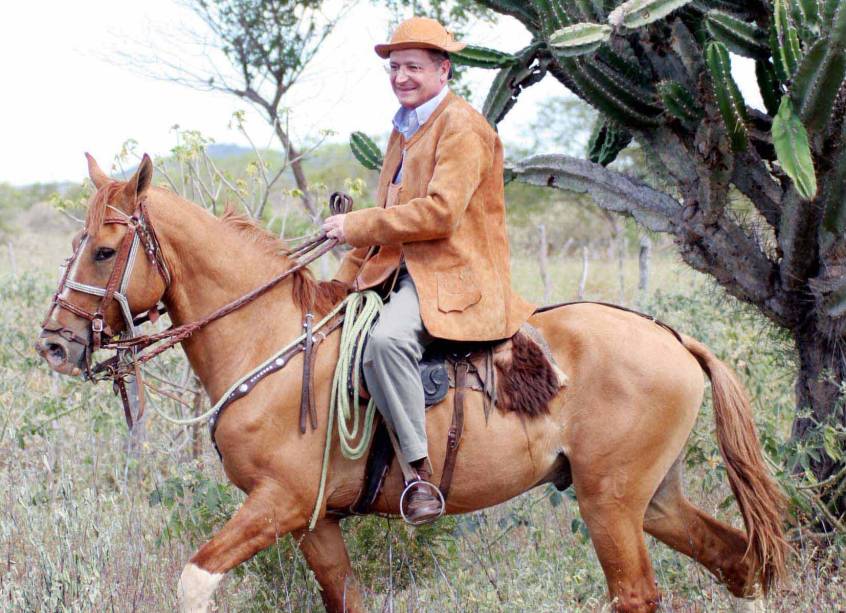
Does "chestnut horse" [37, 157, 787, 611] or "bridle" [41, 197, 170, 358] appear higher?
"bridle" [41, 197, 170, 358]

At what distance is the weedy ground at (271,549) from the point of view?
13.8 feet

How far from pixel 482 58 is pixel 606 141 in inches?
43.7

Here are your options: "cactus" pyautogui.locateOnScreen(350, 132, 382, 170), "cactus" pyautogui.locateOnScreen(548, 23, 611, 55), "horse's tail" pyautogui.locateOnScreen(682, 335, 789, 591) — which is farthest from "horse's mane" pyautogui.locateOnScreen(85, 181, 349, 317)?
"cactus" pyautogui.locateOnScreen(350, 132, 382, 170)

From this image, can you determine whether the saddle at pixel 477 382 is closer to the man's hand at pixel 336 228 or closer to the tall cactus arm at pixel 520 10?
the man's hand at pixel 336 228

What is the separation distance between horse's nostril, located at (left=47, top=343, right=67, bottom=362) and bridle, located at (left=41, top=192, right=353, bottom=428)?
52 millimetres

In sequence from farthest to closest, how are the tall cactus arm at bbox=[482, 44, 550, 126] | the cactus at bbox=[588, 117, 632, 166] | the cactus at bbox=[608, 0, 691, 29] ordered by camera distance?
1. the cactus at bbox=[588, 117, 632, 166]
2. the tall cactus arm at bbox=[482, 44, 550, 126]
3. the cactus at bbox=[608, 0, 691, 29]

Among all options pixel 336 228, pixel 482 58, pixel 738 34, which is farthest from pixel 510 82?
pixel 336 228

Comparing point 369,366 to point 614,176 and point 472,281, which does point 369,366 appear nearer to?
point 472,281

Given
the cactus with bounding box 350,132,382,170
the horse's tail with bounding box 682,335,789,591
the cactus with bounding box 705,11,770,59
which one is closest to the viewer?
the horse's tail with bounding box 682,335,789,591

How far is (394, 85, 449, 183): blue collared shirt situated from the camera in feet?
13.5

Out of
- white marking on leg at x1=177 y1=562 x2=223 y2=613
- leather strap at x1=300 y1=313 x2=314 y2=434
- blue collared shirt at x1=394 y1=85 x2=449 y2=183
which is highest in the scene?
blue collared shirt at x1=394 y1=85 x2=449 y2=183

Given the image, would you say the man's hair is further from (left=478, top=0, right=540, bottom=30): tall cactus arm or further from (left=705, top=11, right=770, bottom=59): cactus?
(left=478, top=0, right=540, bottom=30): tall cactus arm

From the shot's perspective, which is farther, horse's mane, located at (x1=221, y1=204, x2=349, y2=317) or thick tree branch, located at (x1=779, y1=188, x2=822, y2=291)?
thick tree branch, located at (x1=779, y1=188, x2=822, y2=291)

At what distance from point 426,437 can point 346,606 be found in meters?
0.94
